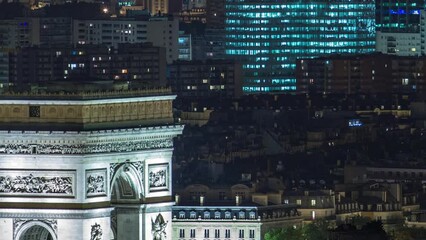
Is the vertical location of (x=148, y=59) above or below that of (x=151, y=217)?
above

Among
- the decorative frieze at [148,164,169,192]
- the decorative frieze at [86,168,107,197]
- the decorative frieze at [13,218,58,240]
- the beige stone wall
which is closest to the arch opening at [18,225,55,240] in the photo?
the decorative frieze at [13,218,58,240]

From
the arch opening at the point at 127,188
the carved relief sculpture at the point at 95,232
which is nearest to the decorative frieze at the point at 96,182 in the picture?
the carved relief sculpture at the point at 95,232

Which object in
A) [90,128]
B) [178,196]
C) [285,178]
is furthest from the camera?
[285,178]

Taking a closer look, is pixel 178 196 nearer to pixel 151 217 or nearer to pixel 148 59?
pixel 151 217

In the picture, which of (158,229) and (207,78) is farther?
(207,78)

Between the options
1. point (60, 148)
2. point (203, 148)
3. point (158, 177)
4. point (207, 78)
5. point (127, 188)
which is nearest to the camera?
point (60, 148)

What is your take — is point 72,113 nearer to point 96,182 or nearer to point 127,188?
point 96,182

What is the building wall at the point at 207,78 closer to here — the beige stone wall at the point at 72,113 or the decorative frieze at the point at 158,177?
the decorative frieze at the point at 158,177

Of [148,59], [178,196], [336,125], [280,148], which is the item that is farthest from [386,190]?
[148,59]

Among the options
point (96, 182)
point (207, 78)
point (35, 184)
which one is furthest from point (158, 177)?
point (207, 78)
